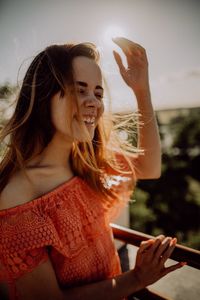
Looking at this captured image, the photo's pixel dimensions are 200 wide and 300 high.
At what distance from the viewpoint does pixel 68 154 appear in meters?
1.60

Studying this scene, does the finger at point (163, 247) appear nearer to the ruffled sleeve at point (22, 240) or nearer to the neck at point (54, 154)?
the ruffled sleeve at point (22, 240)

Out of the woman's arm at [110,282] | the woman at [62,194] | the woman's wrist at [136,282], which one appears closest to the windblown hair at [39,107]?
the woman at [62,194]

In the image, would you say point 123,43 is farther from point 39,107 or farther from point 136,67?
point 39,107

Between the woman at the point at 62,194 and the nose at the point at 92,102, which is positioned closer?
the woman at the point at 62,194

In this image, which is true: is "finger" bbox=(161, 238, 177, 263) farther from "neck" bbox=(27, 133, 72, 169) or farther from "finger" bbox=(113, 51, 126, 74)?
"finger" bbox=(113, 51, 126, 74)

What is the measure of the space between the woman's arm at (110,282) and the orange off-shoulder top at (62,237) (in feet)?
0.16

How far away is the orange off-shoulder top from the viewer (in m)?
1.14

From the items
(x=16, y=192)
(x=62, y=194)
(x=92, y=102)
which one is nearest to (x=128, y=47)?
(x=92, y=102)

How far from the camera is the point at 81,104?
1.33 meters

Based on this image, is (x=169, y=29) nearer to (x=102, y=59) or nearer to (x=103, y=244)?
(x=102, y=59)

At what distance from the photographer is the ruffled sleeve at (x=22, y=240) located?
1.13 meters

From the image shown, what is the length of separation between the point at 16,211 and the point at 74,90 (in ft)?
1.93

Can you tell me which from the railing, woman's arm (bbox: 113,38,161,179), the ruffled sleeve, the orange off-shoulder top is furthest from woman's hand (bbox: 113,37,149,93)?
the ruffled sleeve

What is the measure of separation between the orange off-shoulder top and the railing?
142 millimetres
